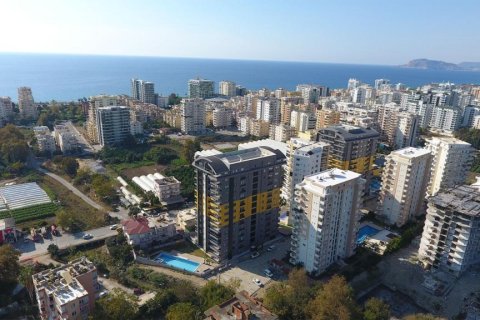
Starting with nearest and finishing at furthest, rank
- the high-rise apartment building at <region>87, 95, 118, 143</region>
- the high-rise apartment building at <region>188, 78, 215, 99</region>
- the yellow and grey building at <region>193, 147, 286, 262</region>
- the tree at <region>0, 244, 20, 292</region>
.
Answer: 1. the tree at <region>0, 244, 20, 292</region>
2. the yellow and grey building at <region>193, 147, 286, 262</region>
3. the high-rise apartment building at <region>87, 95, 118, 143</region>
4. the high-rise apartment building at <region>188, 78, 215, 99</region>

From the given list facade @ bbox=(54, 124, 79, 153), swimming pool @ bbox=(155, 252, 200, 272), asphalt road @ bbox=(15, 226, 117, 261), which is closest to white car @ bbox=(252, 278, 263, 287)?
swimming pool @ bbox=(155, 252, 200, 272)

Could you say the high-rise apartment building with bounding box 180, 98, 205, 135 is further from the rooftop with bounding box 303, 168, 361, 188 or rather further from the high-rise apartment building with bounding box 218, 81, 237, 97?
the rooftop with bounding box 303, 168, 361, 188

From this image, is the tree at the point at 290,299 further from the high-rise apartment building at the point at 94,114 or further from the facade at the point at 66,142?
the high-rise apartment building at the point at 94,114

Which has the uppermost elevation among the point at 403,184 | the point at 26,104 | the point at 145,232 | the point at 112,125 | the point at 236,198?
the point at 236,198

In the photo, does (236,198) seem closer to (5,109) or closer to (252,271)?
(252,271)

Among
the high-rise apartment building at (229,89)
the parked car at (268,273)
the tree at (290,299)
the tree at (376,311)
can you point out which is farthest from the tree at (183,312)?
the high-rise apartment building at (229,89)

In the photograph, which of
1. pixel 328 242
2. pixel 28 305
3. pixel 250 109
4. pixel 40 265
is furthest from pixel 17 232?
pixel 250 109

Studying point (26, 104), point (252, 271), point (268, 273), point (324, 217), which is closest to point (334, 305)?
point (324, 217)
